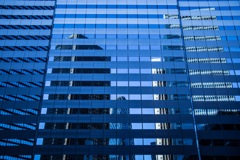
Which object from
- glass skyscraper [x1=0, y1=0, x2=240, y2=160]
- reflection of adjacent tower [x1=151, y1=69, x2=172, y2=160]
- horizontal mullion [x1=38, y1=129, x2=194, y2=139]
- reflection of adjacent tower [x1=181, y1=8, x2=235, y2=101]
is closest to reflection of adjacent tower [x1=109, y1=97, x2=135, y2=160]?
glass skyscraper [x1=0, y1=0, x2=240, y2=160]

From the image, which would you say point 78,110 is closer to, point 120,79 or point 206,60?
point 120,79

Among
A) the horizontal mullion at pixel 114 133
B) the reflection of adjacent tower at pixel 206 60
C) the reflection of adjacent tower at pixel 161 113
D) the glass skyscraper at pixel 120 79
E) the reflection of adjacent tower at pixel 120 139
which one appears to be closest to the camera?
the reflection of adjacent tower at pixel 120 139

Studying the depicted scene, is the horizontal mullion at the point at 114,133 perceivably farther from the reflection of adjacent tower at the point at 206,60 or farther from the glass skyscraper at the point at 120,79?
the reflection of adjacent tower at the point at 206,60

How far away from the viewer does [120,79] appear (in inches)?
1427

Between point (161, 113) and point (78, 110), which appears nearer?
point (161, 113)

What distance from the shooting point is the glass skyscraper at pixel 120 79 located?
32.0m

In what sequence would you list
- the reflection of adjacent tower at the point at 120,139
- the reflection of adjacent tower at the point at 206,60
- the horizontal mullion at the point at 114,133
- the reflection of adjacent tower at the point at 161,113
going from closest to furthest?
the reflection of adjacent tower at the point at 120,139
the reflection of adjacent tower at the point at 161,113
the horizontal mullion at the point at 114,133
the reflection of adjacent tower at the point at 206,60

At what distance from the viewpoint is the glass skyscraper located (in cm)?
3203

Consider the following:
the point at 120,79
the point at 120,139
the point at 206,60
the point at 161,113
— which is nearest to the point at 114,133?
the point at 120,139

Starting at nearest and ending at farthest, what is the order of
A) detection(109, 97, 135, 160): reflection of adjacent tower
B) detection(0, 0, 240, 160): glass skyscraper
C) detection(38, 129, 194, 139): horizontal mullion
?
detection(109, 97, 135, 160): reflection of adjacent tower → detection(0, 0, 240, 160): glass skyscraper → detection(38, 129, 194, 139): horizontal mullion

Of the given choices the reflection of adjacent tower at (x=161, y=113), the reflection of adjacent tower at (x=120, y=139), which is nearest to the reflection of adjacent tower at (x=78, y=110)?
the reflection of adjacent tower at (x=120, y=139)

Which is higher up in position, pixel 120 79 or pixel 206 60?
pixel 206 60

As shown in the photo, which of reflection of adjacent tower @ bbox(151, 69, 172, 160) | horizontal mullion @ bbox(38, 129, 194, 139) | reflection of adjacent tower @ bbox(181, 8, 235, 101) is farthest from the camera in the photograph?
reflection of adjacent tower @ bbox(181, 8, 235, 101)

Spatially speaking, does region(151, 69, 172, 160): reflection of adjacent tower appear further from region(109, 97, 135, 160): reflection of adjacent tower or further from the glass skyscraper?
region(109, 97, 135, 160): reflection of adjacent tower
